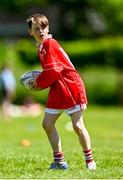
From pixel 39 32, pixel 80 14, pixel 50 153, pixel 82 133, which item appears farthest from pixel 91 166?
pixel 80 14

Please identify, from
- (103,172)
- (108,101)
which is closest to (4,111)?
(108,101)

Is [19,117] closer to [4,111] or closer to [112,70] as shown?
[4,111]

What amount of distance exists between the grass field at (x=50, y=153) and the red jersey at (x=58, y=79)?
87 cm

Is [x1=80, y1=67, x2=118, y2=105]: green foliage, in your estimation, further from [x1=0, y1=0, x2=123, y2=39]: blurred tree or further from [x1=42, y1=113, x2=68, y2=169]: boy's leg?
[x1=42, y1=113, x2=68, y2=169]: boy's leg

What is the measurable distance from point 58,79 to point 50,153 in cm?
367

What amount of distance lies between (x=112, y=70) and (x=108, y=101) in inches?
56.2

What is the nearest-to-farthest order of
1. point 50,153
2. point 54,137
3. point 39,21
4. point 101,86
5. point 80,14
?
point 39,21 → point 54,137 → point 50,153 → point 101,86 → point 80,14

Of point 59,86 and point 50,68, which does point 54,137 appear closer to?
point 59,86

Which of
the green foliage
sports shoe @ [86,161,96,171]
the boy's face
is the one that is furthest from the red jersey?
the green foliage

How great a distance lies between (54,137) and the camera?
1055cm

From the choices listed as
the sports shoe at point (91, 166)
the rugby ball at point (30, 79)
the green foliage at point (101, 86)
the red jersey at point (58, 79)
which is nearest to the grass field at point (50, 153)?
the sports shoe at point (91, 166)

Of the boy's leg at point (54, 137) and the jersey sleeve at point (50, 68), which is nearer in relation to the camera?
the jersey sleeve at point (50, 68)

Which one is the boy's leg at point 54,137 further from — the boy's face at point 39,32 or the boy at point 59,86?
the boy's face at point 39,32

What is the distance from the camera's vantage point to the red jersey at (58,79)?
33.7 ft
